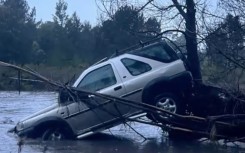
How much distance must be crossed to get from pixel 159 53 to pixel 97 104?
1.91m

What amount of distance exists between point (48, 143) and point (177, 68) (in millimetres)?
3337

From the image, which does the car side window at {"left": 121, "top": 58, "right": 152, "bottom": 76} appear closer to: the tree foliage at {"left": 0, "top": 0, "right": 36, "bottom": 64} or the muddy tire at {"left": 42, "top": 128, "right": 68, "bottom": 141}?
the muddy tire at {"left": 42, "top": 128, "right": 68, "bottom": 141}

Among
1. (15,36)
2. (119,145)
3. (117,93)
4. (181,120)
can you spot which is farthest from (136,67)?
(15,36)

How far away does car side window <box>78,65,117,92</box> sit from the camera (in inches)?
642

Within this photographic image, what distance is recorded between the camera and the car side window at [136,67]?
16375 mm

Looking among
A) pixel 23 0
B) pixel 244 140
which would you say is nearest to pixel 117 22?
pixel 244 140

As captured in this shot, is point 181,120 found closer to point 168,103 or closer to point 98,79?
point 168,103

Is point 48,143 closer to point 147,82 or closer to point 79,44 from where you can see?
point 147,82

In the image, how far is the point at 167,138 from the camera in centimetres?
1733

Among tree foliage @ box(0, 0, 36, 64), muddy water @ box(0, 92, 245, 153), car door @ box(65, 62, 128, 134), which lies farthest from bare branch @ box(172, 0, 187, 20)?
tree foliage @ box(0, 0, 36, 64)

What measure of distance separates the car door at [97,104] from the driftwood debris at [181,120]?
7 centimetres

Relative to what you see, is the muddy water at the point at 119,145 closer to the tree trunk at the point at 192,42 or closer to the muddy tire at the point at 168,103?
the muddy tire at the point at 168,103

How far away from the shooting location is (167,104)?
1608 cm

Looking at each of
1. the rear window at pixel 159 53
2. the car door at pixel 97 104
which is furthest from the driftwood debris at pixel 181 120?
the rear window at pixel 159 53
